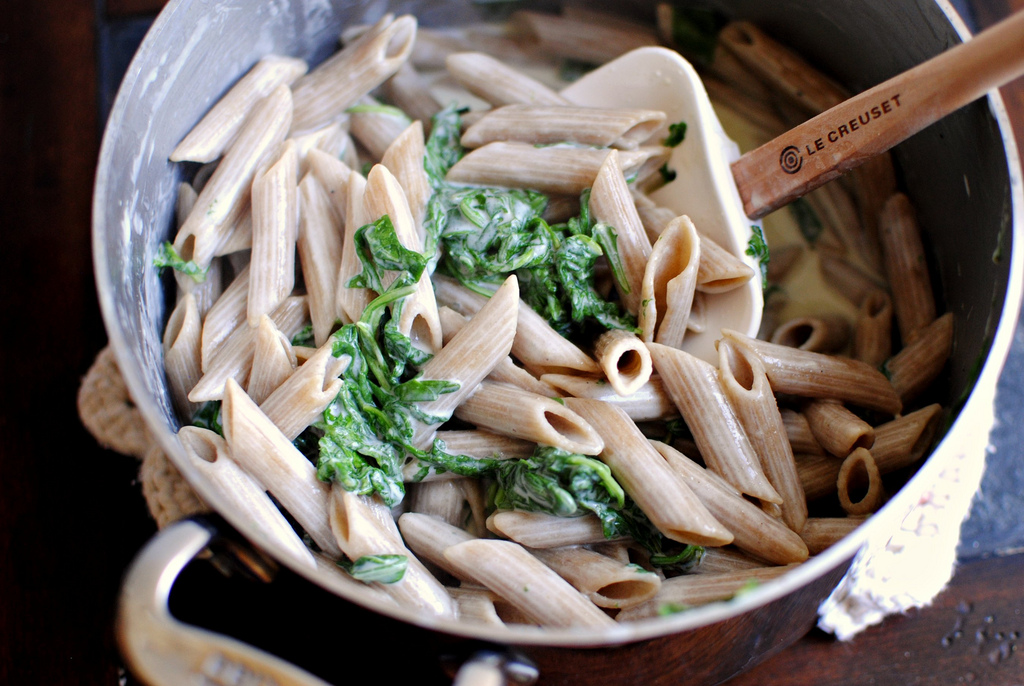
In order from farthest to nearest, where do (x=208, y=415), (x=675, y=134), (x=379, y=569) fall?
(x=675, y=134) → (x=208, y=415) → (x=379, y=569)

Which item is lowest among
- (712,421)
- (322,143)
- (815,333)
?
(815,333)

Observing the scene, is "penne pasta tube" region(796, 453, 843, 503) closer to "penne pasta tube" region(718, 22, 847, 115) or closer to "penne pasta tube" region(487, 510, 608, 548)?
"penne pasta tube" region(487, 510, 608, 548)

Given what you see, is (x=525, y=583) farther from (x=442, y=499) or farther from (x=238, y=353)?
(x=238, y=353)

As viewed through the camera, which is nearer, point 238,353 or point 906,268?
point 238,353

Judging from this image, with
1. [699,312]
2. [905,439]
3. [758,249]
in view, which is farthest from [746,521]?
[758,249]

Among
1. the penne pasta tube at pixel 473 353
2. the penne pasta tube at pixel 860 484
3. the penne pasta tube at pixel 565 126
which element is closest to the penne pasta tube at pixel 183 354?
the penne pasta tube at pixel 473 353

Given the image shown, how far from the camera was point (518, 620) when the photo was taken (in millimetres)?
1183

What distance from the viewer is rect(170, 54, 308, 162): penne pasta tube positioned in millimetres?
1382

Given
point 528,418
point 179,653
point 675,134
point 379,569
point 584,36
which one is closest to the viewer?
point 179,653

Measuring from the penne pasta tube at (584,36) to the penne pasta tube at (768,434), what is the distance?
0.87m

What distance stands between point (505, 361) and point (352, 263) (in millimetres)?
310

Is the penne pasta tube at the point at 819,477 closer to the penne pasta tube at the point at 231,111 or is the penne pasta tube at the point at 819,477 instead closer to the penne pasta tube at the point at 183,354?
the penne pasta tube at the point at 183,354

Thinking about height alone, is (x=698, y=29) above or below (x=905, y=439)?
above

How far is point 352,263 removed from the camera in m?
1.29
